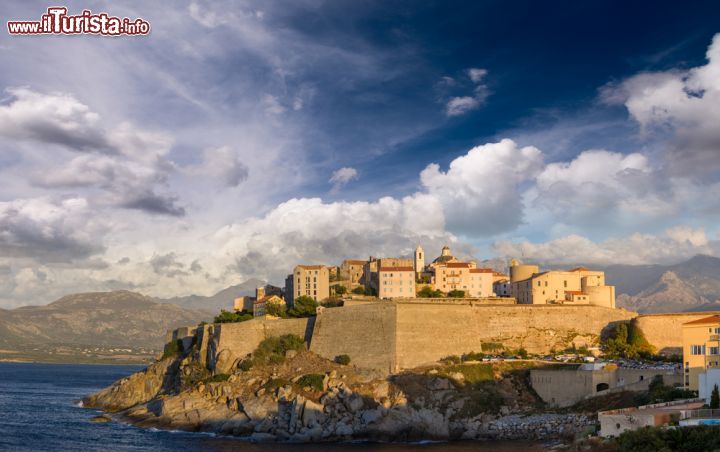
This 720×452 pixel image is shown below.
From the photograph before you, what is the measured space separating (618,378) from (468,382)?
12074mm

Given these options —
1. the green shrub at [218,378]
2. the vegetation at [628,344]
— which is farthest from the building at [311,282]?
the vegetation at [628,344]

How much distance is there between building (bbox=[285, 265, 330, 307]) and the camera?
84.5 meters

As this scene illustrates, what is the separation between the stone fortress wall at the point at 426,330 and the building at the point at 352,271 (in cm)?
2119

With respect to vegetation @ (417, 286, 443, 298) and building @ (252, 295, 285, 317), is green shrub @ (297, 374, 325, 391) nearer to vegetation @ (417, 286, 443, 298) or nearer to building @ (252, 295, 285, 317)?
building @ (252, 295, 285, 317)

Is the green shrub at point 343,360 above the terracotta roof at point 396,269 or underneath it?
underneath

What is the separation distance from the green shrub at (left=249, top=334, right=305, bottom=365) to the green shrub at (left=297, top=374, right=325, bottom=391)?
18.2 feet

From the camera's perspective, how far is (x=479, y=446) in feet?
169

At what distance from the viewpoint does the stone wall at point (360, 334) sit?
63844mm

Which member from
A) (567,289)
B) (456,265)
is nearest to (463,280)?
(456,265)

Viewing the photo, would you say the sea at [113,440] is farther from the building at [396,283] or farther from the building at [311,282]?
the building at [396,283]

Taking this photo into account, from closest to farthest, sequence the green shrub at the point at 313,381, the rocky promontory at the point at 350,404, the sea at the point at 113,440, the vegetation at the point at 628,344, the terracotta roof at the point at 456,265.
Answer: the sea at the point at 113,440
the rocky promontory at the point at 350,404
the green shrub at the point at 313,381
the vegetation at the point at 628,344
the terracotta roof at the point at 456,265

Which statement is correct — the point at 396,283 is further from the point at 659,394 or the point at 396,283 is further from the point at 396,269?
the point at 659,394

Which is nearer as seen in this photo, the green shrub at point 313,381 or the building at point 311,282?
the green shrub at point 313,381

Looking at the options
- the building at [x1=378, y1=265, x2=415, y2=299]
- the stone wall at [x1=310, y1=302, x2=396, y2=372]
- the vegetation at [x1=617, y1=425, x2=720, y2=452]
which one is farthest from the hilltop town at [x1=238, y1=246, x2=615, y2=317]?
the vegetation at [x1=617, y1=425, x2=720, y2=452]
